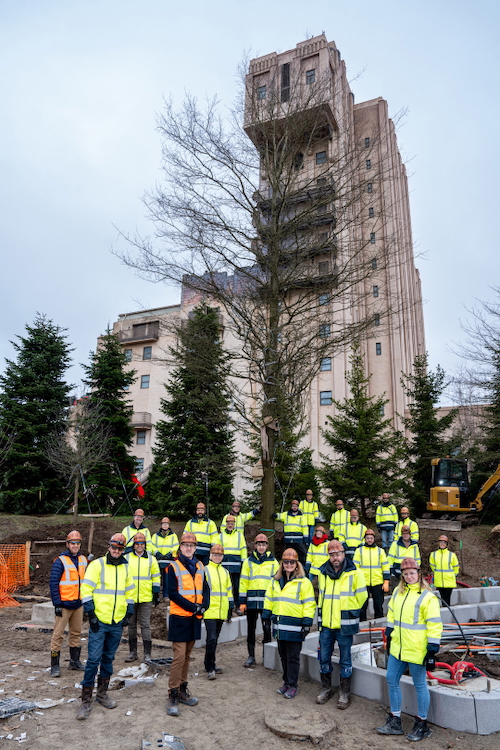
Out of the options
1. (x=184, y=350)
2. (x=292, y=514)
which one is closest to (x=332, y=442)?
(x=292, y=514)

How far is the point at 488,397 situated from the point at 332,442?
648 centimetres

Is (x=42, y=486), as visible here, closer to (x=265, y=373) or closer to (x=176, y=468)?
(x=176, y=468)

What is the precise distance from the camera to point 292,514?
13055mm

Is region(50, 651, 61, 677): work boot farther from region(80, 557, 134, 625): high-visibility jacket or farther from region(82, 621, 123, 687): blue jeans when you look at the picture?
region(80, 557, 134, 625): high-visibility jacket

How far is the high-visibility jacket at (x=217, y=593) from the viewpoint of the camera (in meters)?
7.68

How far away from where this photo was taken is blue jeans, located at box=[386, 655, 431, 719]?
224 inches

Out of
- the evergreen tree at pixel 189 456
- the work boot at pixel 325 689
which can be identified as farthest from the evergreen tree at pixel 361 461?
the work boot at pixel 325 689

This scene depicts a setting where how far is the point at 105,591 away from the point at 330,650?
3113 mm

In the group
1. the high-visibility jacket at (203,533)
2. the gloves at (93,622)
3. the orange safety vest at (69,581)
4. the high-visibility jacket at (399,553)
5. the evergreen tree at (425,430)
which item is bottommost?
the gloves at (93,622)

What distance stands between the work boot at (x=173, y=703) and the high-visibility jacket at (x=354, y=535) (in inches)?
255

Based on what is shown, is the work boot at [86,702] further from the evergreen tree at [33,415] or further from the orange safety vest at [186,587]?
the evergreen tree at [33,415]

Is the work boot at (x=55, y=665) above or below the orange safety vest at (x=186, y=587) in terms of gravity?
below

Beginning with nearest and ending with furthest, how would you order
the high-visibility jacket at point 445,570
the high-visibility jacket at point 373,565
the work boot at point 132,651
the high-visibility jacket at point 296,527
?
1. the work boot at point 132,651
2. the high-visibility jacket at point 373,565
3. the high-visibility jacket at point 445,570
4. the high-visibility jacket at point 296,527

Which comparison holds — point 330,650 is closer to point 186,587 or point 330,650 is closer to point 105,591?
point 186,587
